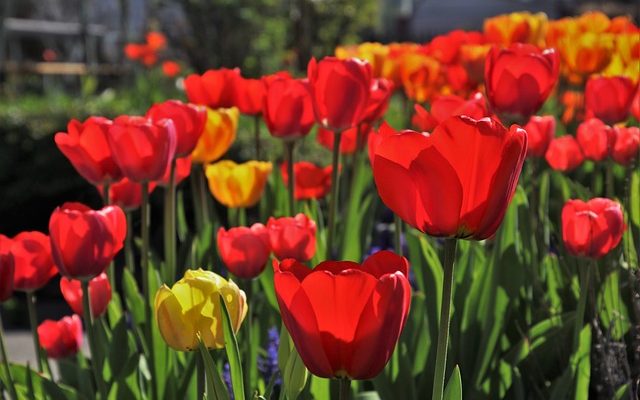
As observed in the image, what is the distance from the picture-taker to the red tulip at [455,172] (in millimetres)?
1002

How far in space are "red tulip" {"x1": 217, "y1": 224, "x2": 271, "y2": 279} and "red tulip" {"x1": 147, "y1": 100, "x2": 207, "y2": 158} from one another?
0.67 ft

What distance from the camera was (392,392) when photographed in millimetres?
1632

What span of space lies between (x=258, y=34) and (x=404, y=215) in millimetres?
11580

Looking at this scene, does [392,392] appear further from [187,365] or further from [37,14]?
[37,14]

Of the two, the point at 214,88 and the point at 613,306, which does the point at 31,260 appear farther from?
the point at 613,306

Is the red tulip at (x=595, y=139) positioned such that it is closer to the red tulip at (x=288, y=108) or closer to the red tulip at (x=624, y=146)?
the red tulip at (x=624, y=146)

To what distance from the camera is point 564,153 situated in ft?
7.14

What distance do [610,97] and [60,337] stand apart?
46.9 inches

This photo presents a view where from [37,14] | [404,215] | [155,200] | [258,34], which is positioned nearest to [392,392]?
[404,215]

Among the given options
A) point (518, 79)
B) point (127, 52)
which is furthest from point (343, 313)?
point (127, 52)

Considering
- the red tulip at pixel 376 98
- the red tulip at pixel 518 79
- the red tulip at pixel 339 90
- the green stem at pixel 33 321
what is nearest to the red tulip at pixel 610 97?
the red tulip at pixel 518 79

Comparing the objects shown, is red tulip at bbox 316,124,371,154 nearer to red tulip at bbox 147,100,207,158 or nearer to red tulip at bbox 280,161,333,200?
red tulip at bbox 280,161,333,200

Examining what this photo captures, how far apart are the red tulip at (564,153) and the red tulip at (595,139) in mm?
143

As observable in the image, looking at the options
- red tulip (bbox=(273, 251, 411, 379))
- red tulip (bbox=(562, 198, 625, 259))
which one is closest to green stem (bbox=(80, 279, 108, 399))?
red tulip (bbox=(273, 251, 411, 379))
